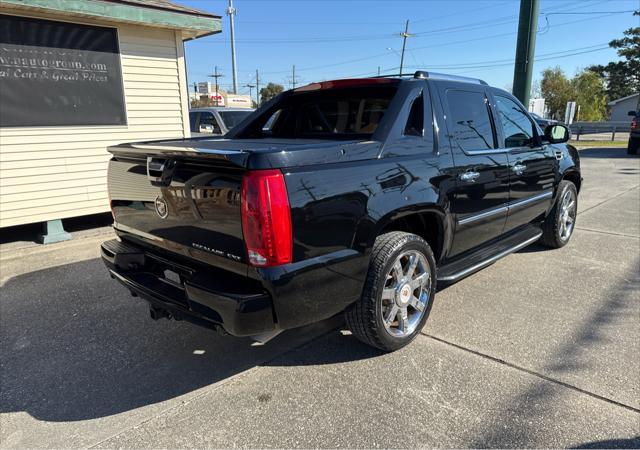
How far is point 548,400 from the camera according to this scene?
2.61 metres

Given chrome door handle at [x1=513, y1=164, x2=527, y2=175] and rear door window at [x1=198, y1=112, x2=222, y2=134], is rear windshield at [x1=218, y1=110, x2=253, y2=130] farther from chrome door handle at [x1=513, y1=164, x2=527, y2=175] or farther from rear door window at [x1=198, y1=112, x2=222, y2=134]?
chrome door handle at [x1=513, y1=164, x2=527, y2=175]

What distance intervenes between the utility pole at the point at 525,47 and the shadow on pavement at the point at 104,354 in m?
8.85

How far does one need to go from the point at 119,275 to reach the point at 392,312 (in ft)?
6.14

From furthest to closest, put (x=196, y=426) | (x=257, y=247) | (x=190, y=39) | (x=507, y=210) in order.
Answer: (x=190, y=39), (x=507, y=210), (x=196, y=426), (x=257, y=247)

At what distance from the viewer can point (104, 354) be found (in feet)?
10.6

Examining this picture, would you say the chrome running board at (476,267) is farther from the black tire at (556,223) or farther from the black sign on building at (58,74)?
the black sign on building at (58,74)

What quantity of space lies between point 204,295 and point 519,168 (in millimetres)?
3177

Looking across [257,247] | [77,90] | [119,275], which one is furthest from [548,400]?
[77,90]

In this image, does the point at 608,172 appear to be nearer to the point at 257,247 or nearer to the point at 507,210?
the point at 507,210

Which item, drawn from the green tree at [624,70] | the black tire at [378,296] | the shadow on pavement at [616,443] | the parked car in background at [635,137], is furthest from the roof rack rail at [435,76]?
the green tree at [624,70]

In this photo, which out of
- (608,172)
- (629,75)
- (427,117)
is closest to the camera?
(427,117)

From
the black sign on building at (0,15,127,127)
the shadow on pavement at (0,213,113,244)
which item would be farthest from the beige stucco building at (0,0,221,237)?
the shadow on pavement at (0,213,113,244)

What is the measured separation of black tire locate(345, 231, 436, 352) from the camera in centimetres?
283

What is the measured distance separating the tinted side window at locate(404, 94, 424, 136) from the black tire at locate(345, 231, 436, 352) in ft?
2.46
